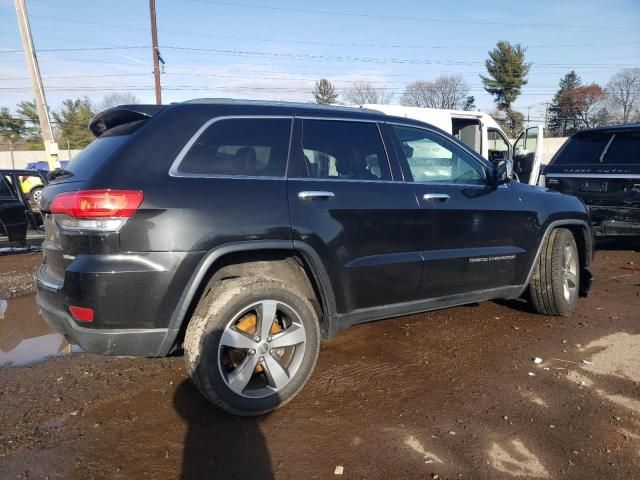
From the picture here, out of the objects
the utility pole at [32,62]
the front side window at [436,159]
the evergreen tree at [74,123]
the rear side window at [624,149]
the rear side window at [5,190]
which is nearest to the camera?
the front side window at [436,159]

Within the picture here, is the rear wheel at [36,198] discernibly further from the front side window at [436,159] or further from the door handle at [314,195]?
the front side window at [436,159]

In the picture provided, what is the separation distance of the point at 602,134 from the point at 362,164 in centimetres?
580

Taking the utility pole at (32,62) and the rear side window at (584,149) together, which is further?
the utility pole at (32,62)

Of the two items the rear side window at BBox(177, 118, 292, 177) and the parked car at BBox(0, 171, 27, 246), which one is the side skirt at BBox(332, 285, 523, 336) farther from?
the parked car at BBox(0, 171, 27, 246)

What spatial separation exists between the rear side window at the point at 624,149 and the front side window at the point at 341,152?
5.21 meters

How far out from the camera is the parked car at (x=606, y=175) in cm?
671

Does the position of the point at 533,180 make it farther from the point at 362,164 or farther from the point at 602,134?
the point at 362,164

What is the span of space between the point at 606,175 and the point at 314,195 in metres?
5.72

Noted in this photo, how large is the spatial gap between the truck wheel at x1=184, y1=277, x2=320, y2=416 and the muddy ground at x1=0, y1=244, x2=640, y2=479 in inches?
6.7

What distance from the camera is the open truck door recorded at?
381 inches

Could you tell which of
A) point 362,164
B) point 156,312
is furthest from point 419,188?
point 156,312

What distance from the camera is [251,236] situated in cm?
280

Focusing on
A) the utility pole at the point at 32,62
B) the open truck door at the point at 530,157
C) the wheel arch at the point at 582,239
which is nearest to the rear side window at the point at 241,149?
the wheel arch at the point at 582,239

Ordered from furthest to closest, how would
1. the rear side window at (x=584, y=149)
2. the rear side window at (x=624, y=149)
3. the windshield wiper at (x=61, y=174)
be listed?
the rear side window at (x=584, y=149)
the rear side window at (x=624, y=149)
the windshield wiper at (x=61, y=174)
